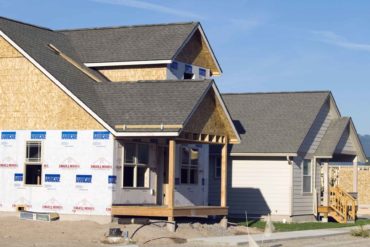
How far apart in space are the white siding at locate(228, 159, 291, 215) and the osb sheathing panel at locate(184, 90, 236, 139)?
704 cm

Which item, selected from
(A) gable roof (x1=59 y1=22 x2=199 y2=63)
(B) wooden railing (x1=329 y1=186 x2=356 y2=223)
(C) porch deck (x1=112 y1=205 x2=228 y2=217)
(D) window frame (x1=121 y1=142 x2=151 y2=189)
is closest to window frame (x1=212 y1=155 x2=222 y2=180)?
(B) wooden railing (x1=329 y1=186 x2=356 y2=223)

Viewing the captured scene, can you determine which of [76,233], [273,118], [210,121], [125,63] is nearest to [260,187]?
[273,118]

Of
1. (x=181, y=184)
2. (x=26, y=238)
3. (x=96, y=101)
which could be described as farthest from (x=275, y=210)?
(x=26, y=238)

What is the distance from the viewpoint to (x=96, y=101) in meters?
29.6

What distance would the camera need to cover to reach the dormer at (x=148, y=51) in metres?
32.6

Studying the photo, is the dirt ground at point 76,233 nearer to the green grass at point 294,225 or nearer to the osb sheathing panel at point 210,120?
the osb sheathing panel at point 210,120

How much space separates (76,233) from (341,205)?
714 inches

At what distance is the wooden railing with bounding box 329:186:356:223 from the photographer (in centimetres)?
3969

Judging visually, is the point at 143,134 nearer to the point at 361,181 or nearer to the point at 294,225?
the point at 294,225

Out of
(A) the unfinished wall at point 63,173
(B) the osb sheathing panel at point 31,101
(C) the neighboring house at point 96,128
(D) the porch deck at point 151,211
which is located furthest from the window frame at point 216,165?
(B) the osb sheathing panel at point 31,101

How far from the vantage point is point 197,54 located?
35.2m

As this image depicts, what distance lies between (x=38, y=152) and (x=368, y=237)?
40.8ft

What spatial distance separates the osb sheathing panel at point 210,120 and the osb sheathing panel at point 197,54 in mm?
3586

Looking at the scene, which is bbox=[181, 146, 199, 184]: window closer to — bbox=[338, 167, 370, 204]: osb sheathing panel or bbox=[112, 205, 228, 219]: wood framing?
bbox=[112, 205, 228, 219]: wood framing
